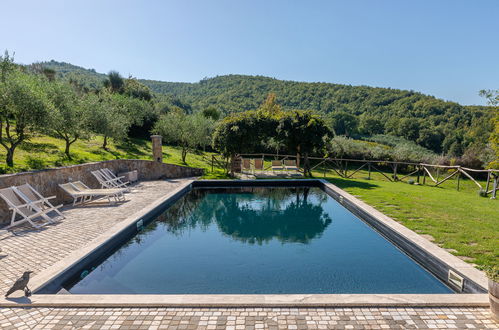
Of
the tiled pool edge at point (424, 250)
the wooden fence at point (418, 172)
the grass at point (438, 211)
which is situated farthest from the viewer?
the wooden fence at point (418, 172)

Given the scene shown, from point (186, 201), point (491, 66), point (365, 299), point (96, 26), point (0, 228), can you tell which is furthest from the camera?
point (491, 66)

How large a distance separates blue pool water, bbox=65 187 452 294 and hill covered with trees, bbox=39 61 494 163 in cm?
3533

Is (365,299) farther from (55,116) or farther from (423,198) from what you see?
(55,116)

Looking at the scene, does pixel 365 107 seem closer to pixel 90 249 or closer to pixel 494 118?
pixel 494 118

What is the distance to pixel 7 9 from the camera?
957 centimetres

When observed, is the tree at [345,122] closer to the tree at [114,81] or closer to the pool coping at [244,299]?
the tree at [114,81]

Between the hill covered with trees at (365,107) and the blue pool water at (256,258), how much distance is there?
35331mm

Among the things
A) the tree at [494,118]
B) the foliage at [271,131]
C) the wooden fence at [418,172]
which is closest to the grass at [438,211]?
the wooden fence at [418,172]

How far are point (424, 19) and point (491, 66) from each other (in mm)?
7890

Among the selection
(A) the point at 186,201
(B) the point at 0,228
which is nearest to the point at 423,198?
(A) the point at 186,201

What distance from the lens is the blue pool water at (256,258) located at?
477cm

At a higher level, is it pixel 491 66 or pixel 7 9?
pixel 491 66

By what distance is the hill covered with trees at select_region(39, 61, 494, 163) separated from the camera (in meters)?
45.8

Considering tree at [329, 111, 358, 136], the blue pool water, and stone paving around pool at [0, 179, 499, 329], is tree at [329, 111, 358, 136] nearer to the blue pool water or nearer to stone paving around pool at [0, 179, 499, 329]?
the blue pool water
